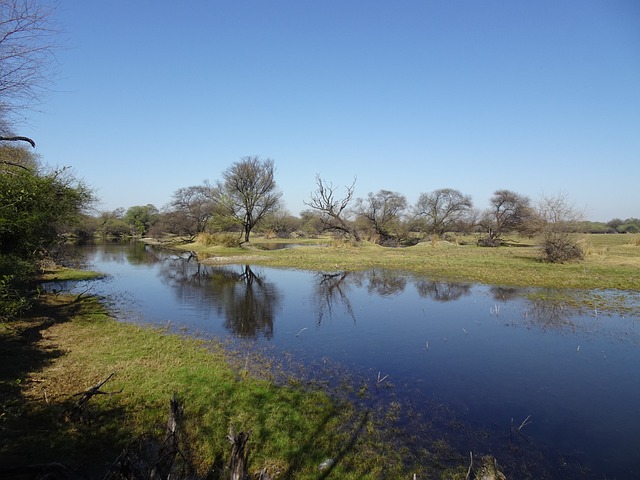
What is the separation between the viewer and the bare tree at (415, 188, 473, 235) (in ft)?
180

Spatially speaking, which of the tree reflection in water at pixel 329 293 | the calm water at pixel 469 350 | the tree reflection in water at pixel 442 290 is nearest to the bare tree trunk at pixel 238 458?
the calm water at pixel 469 350

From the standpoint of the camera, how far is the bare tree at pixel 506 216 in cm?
4816

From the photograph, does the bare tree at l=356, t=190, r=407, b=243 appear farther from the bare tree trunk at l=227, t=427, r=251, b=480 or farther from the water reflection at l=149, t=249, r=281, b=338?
the bare tree trunk at l=227, t=427, r=251, b=480

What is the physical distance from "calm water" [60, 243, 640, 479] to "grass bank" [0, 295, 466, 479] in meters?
1.48

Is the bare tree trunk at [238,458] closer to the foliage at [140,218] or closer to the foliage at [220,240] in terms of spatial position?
the foliage at [220,240]

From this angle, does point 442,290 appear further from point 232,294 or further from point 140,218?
point 140,218

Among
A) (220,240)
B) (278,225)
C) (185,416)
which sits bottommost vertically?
(185,416)

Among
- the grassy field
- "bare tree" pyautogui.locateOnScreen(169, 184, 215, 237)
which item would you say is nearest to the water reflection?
the grassy field

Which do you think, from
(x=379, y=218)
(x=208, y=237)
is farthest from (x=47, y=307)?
(x=379, y=218)

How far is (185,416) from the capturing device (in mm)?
6195

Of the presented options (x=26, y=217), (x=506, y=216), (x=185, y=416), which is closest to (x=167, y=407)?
(x=185, y=416)

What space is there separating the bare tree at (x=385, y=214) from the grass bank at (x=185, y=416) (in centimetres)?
4788

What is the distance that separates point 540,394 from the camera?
7.65m

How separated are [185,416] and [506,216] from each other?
52.1 metres
